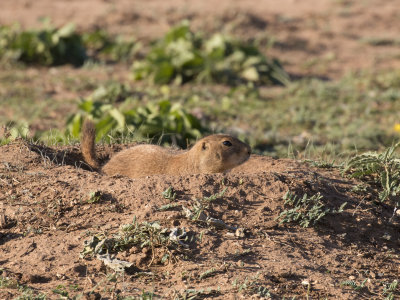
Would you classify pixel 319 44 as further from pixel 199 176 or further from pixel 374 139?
pixel 199 176

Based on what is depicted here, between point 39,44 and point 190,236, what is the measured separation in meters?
7.76

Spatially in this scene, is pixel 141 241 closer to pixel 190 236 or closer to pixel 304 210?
pixel 190 236

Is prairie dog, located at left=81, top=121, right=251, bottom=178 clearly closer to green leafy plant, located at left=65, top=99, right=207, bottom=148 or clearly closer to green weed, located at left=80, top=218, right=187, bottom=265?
green leafy plant, located at left=65, top=99, right=207, bottom=148

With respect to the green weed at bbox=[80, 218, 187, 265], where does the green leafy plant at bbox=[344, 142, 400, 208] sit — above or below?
below

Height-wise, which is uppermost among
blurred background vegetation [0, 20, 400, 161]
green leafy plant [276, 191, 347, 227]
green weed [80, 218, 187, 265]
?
green weed [80, 218, 187, 265]

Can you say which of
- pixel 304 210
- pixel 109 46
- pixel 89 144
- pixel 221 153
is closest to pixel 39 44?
pixel 109 46

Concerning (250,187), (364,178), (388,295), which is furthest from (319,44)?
(388,295)

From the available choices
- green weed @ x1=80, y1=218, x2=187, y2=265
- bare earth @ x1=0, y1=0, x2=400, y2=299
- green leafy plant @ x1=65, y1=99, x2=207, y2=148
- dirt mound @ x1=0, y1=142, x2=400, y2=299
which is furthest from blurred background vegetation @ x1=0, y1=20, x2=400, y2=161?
green weed @ x1=80, y1=218, x2=187, y2=265

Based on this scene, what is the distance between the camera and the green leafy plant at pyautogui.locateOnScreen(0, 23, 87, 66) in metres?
10.8

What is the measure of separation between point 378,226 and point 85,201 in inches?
83.2

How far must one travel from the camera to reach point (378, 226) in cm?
457

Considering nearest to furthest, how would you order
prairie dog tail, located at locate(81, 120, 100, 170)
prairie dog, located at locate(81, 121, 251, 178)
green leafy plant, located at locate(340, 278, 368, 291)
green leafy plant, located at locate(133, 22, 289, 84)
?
1. green leafy plant, located at locate(340, 278, 368, 291)
2. prairie dog tail, located at locate(81, 120, 100, 170)
3. prairie dog, located at locate(81, 121, 251, 178)
4. green leafy plant, located at locate(133, 22, 289, 84)

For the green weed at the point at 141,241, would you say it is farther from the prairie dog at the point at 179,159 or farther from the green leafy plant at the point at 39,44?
the green leafy plant at the point at 39,44

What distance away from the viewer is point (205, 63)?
10.4m
